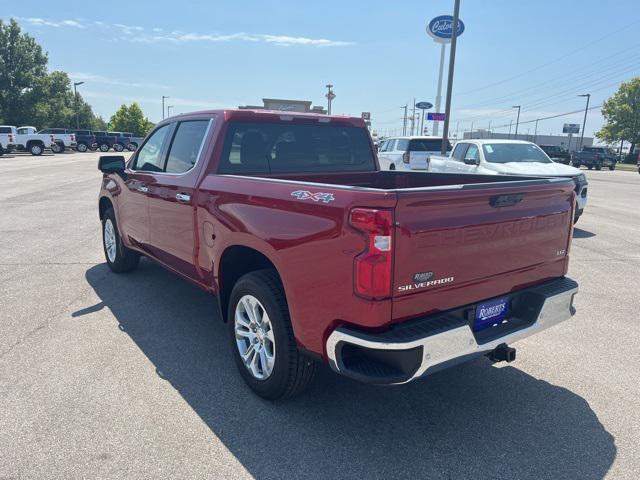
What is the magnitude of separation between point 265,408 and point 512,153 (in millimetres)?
10005

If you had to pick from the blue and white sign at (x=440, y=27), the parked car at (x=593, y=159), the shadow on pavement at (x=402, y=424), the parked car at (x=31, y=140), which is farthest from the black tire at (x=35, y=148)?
the parked car at (x=593, y=159)

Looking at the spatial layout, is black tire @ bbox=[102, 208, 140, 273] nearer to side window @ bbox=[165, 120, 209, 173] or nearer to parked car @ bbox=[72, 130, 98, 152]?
side window @ bbox=[165, 120, 209, 173]

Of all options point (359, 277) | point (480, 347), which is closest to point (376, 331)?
point (359, 277)

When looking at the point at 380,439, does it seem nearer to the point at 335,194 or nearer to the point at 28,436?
the point at 335,194

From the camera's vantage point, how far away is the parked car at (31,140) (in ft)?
122

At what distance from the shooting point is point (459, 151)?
12711 millimetres

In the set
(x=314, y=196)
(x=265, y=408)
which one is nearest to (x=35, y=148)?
(x=265, y=408)

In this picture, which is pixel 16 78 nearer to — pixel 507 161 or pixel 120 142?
pixel 120 142

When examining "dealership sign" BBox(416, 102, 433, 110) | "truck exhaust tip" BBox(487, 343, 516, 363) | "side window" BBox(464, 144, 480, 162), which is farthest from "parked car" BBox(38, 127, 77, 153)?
"truck exhaust tip" BBox(487, 343, 516, 363)

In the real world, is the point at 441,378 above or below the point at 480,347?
below

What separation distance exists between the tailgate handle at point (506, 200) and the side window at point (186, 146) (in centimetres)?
247

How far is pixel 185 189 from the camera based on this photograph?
4.09 m

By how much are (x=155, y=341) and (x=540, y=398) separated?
3098 mm

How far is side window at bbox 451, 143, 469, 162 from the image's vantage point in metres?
12.4
